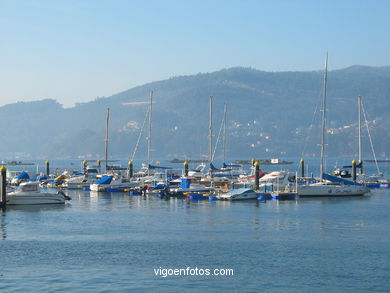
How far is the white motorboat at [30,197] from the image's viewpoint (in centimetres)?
5794

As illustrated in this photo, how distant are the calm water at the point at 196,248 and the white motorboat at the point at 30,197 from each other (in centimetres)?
185

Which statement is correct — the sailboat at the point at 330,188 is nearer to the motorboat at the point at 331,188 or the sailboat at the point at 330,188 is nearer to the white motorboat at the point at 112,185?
the motorboat at the point at 331,188

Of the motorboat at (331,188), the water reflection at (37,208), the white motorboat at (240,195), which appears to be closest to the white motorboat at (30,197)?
the water reflection at (37,208)

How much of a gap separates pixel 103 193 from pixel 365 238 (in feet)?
143

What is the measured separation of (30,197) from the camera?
58.6 m

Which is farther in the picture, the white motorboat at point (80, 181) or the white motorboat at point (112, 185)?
the white motorboat at point (80, 181)

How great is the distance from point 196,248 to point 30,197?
26.3m

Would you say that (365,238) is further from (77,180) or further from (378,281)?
(77,180)

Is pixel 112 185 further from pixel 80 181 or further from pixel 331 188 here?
pixel 331 188

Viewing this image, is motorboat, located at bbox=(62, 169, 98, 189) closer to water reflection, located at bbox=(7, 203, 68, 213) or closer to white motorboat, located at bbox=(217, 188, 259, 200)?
water reflection, located at bbox=(7, 203, 68, 213)

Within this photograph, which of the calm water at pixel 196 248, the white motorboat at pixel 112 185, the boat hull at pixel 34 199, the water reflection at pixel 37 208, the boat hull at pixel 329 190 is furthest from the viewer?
the white motorboat at pixel 112 185

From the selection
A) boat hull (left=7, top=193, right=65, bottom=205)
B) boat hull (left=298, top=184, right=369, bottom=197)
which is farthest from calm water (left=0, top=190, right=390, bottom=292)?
boat hull (left=298, top=184, right=369, bottom=197)

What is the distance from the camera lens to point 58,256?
1353 inches

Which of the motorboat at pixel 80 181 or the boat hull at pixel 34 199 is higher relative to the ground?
the motorboat at pixel 80 181
